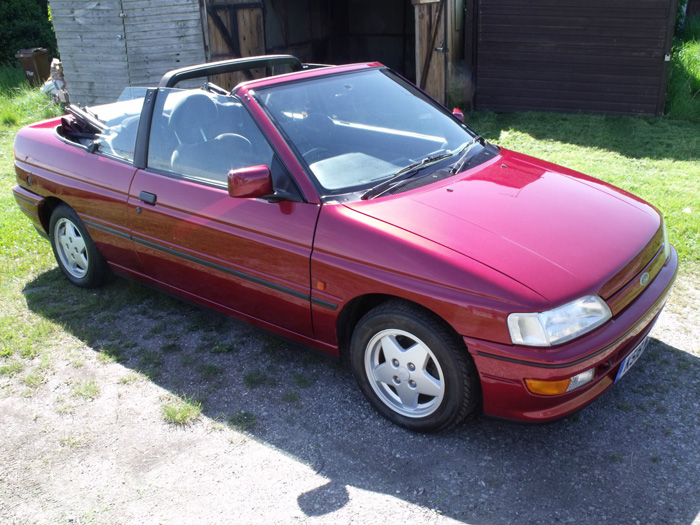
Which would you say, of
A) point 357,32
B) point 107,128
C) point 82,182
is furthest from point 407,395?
point 357,32

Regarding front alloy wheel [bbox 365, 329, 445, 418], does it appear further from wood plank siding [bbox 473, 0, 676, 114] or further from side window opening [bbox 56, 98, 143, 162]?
wood plank siding [bbox 473, 0, 676, 114]

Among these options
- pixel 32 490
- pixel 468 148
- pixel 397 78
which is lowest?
pixel 32 490

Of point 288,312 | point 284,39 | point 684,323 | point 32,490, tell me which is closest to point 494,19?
point 284,39

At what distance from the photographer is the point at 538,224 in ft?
9.95

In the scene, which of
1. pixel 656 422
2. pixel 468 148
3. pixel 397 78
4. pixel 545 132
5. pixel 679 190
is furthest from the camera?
pixel 545 132

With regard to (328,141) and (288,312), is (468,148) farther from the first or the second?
(288,312)

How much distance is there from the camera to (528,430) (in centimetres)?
317

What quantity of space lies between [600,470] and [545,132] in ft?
20.9

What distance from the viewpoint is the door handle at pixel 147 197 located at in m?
3.81

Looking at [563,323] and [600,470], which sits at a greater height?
[563,323]

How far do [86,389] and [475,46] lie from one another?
7998 mm

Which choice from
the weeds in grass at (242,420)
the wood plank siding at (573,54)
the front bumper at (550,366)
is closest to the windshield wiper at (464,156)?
the front bumper at (550,366)

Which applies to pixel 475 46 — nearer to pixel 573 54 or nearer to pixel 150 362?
pixel 573 54

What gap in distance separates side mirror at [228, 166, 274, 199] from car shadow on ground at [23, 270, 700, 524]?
1.12 meters
